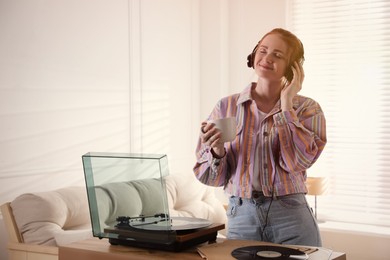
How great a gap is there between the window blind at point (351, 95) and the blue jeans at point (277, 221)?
2907 millimetres

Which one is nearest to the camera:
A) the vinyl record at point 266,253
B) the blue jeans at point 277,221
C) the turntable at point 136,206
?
the vinyl record at point 266,253

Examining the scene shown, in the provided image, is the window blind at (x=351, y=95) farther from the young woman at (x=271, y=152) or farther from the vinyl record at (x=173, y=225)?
the vinyl record at (x=173, y=225)

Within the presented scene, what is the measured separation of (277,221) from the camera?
2229mm

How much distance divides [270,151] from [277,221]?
0.27 m

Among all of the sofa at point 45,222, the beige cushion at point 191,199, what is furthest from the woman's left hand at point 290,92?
the beige cushion at point 191,199

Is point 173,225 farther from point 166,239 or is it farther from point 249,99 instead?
point 249,99

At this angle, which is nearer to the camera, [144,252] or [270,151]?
[144,252]

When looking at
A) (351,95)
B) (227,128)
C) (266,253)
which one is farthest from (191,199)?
(266,253)

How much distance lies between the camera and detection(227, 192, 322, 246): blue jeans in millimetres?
2223

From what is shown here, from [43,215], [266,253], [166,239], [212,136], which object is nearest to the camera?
Result: [266,253]

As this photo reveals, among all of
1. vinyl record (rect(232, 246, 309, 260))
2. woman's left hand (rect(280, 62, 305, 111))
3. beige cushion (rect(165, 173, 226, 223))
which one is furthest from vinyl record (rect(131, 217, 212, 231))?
beige cushion (rect(165, 173, 226, 223))

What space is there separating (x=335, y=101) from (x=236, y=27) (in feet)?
3.79

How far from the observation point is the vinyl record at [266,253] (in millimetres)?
1748

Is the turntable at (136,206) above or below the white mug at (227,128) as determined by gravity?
below
